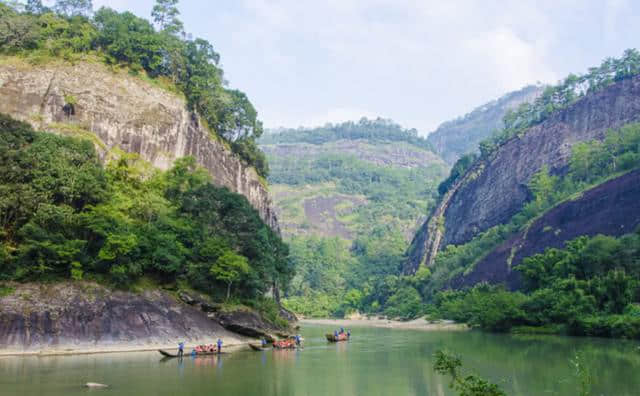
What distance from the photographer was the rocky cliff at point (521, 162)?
3420 inches

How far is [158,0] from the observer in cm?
7594

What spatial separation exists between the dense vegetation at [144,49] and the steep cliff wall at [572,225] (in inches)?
1329

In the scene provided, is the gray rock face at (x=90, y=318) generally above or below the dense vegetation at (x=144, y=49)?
below

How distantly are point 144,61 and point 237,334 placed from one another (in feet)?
116

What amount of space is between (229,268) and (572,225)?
138 ft

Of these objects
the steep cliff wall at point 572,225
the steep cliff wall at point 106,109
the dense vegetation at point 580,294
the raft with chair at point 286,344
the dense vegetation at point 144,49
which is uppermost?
the dense vegetation at point 144,49

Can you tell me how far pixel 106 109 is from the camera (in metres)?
58.9

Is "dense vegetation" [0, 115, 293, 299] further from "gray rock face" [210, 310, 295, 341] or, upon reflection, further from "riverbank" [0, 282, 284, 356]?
"gray rock face" [210, 310, 295, 341]

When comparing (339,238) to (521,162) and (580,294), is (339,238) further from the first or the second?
(580,294)

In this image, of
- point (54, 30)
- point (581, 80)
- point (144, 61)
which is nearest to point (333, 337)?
point (144, 61)

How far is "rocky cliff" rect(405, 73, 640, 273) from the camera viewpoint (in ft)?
285

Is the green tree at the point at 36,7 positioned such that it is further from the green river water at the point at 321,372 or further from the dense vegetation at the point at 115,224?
the green river water at the point at 321,372

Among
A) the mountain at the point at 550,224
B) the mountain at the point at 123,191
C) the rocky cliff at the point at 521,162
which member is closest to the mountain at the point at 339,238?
the mountain at the point at 550,224

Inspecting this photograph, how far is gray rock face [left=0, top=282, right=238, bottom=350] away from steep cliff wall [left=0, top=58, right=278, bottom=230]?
63.9 ft
